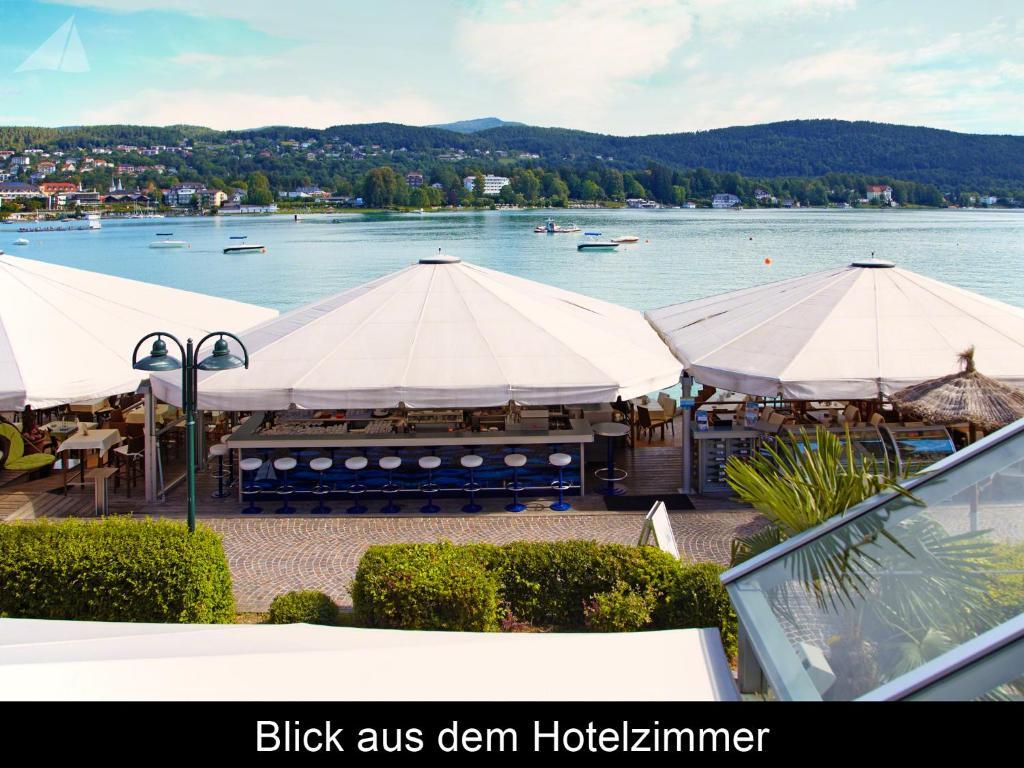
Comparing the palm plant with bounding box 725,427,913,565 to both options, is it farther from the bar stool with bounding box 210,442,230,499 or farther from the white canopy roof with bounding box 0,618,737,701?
the bar stool with bounding box 210,442,230,499

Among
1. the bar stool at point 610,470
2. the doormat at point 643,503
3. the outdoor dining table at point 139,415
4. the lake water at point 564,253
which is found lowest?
→ the doormat at point 643,503

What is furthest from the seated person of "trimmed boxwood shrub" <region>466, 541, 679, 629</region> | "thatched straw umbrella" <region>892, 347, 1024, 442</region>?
"thatched straw umbrella" <region>892, 347, 1024, 442</region>

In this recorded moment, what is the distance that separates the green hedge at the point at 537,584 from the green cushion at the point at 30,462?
25.8 feet

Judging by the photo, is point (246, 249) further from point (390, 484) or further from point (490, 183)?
point (490, 183)

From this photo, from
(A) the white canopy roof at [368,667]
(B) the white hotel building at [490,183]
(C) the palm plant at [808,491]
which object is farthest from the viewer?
(B) the white hotel building at [490,183]

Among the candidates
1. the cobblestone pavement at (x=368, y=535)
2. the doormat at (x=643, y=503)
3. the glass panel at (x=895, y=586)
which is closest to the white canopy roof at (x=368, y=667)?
the glass panel at (x=895, y=586)

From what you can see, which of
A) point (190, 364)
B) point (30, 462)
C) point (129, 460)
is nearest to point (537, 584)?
point (190, 364)

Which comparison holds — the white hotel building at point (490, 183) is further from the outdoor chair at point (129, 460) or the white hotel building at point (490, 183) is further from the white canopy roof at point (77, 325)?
the outdoor chair at point (129, 460)

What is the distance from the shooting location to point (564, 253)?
93.1 metres

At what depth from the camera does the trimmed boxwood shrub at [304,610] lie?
759cm

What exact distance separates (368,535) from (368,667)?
7781 mm

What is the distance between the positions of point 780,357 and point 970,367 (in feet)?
7.91

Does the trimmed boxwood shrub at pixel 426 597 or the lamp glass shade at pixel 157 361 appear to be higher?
the lamp glass shade at pixel 157 361

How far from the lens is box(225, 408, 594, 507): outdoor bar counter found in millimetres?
12945
